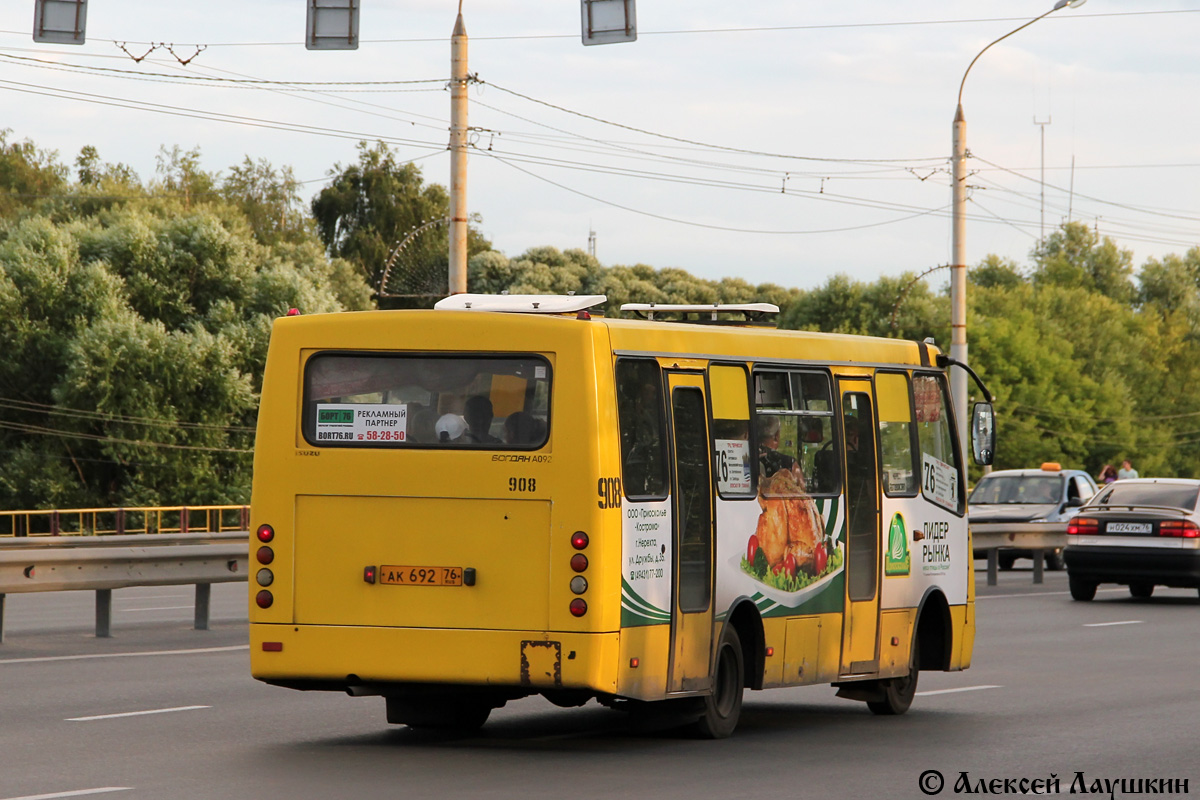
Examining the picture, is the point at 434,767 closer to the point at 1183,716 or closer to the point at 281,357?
the point at 281,357

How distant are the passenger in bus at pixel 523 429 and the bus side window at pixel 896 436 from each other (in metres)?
3.38

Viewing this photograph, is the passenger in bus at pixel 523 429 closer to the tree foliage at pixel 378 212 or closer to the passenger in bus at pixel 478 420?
the passenger in bus at pixel 478 420

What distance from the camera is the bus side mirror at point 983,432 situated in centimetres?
1356

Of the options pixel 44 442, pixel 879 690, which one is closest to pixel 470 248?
pixel 44 442

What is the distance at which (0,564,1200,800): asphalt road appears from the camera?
9320 mm

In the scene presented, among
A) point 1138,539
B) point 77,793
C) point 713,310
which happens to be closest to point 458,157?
point 1138,539

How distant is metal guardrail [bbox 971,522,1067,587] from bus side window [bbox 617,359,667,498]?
18676mm

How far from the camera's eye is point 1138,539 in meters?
24.8

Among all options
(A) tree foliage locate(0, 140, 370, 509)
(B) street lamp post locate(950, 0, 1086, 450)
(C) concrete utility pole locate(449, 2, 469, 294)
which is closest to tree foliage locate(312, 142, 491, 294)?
(A) tree foliage locate(0, 140, 370, 509)

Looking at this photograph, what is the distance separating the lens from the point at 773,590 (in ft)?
38.0

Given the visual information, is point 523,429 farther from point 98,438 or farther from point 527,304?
point 98,438

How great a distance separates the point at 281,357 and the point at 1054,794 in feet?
15.7

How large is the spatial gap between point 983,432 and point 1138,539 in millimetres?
12054

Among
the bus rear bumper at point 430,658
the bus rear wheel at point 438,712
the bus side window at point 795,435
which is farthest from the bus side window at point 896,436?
the bus rear bumper at point 430,658
